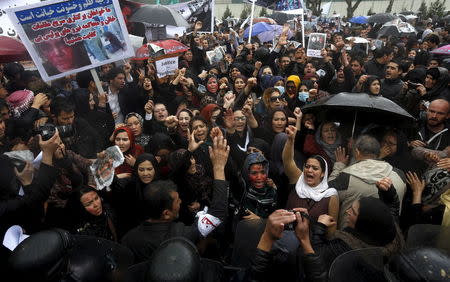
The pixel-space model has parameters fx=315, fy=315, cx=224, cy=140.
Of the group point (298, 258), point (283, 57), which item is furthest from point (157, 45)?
point (298, 258)

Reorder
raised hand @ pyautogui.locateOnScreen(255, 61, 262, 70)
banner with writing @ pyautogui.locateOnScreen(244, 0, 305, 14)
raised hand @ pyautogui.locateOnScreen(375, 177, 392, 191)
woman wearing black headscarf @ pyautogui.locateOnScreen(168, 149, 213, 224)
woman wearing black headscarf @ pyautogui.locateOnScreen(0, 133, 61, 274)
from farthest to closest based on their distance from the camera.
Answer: banner with writing @ pyautogui.locateOnScreen(244, 0, 305, 14)
raised hand @ pyautogui.locateOnScreen(255, 61, 262, 70)
woman wearing black headscarf @ pyautogui.locateOnScreen(168, 149, 213, 224)
raised hand @ pyautogui.locateOnScreen(375, 177, 392, 191)
woman wearing black headscarf @ pyautogui.locateOnScreen(0, 133, 61, 274)

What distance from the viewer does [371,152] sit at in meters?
2.68

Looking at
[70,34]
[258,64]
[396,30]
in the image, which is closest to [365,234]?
[70,34]

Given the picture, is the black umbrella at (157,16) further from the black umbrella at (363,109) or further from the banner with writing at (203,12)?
the black umbrella at (363,109)

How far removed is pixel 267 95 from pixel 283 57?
101 inches

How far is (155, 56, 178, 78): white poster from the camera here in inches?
211

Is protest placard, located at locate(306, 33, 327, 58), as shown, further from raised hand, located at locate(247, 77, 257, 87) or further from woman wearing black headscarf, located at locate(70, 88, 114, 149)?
woman wearing black headscarf, located at locate(70, 88, 114, 149)

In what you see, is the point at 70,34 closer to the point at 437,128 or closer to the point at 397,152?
the point at 397,152

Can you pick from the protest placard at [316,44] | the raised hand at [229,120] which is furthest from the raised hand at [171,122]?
the protest placard at [316,44]

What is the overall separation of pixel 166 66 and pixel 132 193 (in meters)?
3.12

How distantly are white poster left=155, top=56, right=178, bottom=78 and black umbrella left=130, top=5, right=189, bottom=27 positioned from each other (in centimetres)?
164

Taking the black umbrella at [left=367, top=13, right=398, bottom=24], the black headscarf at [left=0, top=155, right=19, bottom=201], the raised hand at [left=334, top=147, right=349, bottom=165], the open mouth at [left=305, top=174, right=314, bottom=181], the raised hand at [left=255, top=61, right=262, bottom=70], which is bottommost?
the black umbrella at [left=367, top=13, right=398, bottom=24]

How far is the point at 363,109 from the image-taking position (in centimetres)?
317

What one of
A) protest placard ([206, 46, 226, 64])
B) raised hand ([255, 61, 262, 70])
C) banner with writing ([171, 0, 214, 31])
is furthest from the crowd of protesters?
banner with writing ([171, 0, 214, 31])
